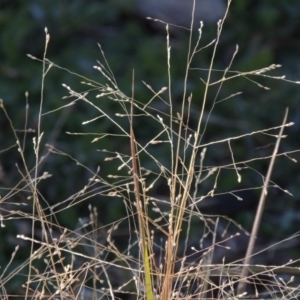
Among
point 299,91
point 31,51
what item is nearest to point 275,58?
point 299,91

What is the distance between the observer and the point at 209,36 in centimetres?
329

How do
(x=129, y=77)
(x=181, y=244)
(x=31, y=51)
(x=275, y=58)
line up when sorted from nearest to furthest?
(x=181, y=244), (x=129, y=77), (x=31, y=51), (x=275, y=58)

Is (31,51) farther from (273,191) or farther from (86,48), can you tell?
(273,191)

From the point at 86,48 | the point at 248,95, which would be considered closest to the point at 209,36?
the point at 248,95

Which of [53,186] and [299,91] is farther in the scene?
[299,91]

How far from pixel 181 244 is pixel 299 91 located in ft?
2.76

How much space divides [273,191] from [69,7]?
46.4 inches

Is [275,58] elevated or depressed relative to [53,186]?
elevated

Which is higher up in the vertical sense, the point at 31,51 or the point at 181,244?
the point at 31,51

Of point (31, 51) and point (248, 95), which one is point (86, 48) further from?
point (248, 95)

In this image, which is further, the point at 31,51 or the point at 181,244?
the point at 31,51

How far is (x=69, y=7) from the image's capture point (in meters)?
3.40

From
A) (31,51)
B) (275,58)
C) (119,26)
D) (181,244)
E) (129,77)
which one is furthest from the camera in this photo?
(119,26)

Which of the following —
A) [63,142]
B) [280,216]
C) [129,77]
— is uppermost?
[129,77]
